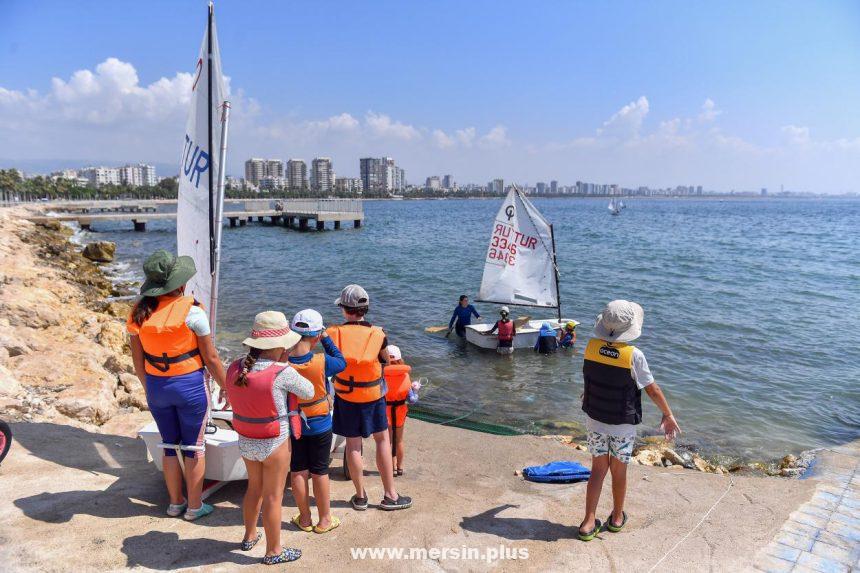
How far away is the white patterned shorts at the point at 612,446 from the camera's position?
14.1 feet

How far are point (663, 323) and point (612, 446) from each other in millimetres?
14836

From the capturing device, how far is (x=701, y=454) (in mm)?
8633

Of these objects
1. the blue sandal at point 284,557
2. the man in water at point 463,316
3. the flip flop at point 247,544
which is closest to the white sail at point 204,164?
the flip flop at point 247,544

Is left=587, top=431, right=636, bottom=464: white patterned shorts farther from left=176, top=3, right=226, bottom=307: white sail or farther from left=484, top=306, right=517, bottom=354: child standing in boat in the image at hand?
left=484, top=306, right=517, bottom=354: child standing in boat

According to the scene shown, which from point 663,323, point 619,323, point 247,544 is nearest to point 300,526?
point 247,544

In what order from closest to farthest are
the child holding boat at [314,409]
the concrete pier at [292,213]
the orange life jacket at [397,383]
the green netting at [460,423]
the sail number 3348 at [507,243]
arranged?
the child holding boat at [314,409] < the orange life jacket at [397,383] < the green netting at [460,423] < the sail number 3348 at [507,243] < the concrete pier at [292,213]

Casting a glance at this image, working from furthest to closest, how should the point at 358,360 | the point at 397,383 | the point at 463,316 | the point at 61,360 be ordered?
the point at 463,316 < the point at 61,360 < the point at 397,383 < the point at 358,360

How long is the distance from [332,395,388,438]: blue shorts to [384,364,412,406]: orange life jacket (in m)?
0.72

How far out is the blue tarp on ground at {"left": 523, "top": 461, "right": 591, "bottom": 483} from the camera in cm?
571

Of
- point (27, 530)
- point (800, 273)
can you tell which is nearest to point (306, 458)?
point (27, 530)

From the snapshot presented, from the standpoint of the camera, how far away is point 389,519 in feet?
15.3

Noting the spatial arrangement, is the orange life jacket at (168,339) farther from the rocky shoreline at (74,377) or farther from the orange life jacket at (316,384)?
the rocky shoreline at (74,377)

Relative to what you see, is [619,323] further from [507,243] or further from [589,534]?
[507,243]

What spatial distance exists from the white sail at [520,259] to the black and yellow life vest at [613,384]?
36.7 ft
